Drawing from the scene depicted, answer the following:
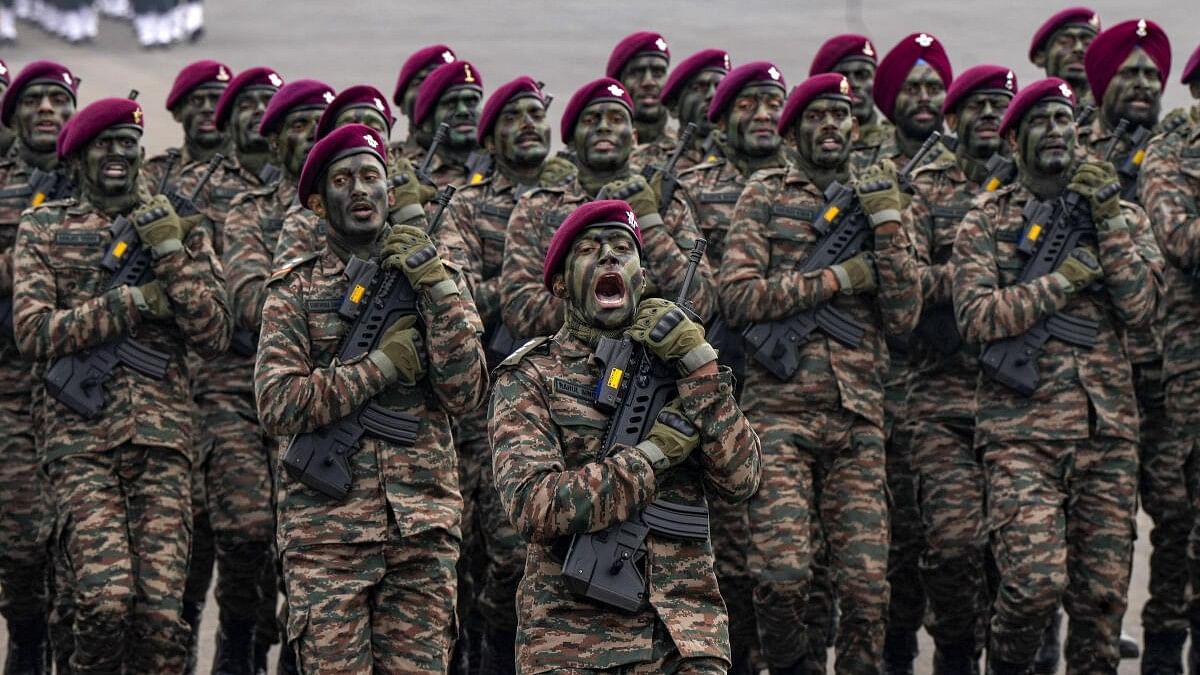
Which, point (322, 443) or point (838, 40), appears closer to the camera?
point (322, 443)

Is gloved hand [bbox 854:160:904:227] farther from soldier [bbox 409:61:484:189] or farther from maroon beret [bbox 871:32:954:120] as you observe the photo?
soldier [bbox 409:61:484:189]

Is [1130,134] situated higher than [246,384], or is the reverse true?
[1130,134]

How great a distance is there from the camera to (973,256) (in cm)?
1024

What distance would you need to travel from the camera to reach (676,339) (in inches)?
295

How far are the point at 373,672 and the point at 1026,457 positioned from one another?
116 inches

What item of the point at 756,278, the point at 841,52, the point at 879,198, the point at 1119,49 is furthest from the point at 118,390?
the point at 1119,49

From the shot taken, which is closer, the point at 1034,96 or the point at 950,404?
the point at 1034,96

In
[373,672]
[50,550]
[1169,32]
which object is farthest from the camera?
[1169,32]

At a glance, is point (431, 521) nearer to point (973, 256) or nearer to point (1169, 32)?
point (973, 256)

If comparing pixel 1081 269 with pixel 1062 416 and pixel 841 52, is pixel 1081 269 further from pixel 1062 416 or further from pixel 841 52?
pixel 841 52

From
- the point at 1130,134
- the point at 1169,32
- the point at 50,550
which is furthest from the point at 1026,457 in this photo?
the point at 1169,32

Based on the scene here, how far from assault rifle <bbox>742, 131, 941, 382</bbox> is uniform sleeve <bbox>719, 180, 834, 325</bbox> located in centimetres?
8

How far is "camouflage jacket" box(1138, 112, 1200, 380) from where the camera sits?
35.6 ft

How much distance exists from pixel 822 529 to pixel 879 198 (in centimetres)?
133
